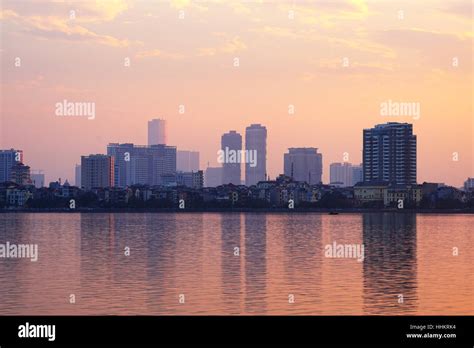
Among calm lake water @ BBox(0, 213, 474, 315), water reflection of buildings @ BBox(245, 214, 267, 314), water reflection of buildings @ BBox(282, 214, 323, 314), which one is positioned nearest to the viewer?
calm lake water @ BBox(0, 213, 474, 315)

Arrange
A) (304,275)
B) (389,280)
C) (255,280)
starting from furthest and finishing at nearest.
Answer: (304,275) < (389,280) < (255,280)

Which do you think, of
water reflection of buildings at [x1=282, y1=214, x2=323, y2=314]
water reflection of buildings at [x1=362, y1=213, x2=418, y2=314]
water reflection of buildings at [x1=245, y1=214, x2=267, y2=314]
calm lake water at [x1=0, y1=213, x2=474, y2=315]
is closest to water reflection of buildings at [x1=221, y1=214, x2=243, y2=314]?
calm lake water at [x1=0, y1=213, x2=474, y2=315]

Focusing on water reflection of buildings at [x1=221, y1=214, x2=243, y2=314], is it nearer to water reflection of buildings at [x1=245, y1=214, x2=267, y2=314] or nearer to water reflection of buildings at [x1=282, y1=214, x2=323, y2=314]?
water reflection of buildings at [x1=245, y1=214, x2=267, y2=314]

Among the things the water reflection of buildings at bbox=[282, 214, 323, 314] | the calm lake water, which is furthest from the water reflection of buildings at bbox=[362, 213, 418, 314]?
the water reflection of buildings at bbox=[282, 214, 323, 314]

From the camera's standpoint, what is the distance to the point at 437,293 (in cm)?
4175

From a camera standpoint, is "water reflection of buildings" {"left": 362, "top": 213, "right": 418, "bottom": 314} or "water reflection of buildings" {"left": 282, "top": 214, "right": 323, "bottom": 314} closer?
"water reflection of buildings" {"left": 362, "top": 213, "right": 418, "bottom": 314}

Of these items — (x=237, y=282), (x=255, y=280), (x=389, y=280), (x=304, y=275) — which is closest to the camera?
(x=237, y=282)

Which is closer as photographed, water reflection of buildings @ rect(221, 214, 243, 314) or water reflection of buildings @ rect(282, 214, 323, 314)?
water reflection of buildings @ rect(221, 214, 243, 314)

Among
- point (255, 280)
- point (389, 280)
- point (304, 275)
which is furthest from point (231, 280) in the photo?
point (389, 280)

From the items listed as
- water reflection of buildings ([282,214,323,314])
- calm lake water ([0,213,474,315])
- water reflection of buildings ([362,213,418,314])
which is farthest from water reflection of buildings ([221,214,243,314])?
water reflection of buildings ([362,213,418,314])

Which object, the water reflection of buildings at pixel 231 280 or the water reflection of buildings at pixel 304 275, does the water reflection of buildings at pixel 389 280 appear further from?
the water reflection of buildings at pixel 231 280

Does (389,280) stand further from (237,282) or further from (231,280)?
(231,280)

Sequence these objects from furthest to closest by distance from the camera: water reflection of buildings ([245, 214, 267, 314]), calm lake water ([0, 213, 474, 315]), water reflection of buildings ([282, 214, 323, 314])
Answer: water reflection of buildings ([282, 214, 323, 314]) < water reflection of buildings ([245, 214, 267, 314]) < calm lake water ([0, 213, 474, 315])
